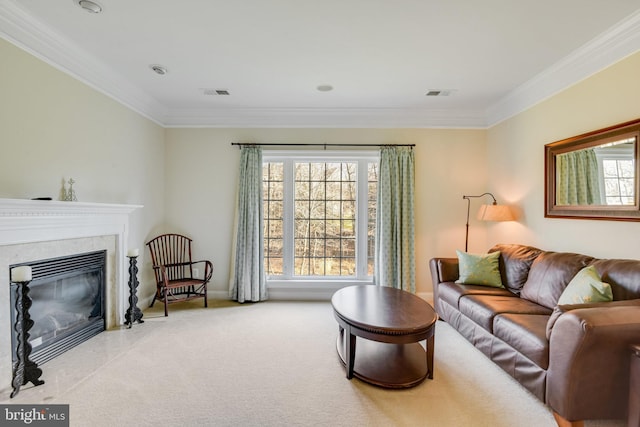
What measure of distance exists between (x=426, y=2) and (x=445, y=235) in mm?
3149

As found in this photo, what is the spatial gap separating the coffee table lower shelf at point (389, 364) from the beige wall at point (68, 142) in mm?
2987

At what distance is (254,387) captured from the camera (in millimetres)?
2174

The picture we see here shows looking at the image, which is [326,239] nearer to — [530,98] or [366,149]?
[366,149]

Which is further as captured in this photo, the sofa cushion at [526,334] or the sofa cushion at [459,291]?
the sofa cushion at [459,291]

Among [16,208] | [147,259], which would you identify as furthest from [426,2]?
[147,259]

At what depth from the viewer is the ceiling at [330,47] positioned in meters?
2.15

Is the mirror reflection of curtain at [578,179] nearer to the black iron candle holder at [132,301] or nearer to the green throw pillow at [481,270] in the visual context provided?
the green throw pillow at [481,270]

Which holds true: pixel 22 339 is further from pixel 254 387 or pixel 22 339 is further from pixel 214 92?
pixel 214 92

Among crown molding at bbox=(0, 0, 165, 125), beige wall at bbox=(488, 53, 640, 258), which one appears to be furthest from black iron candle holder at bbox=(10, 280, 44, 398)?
beige wall at bbox=(488, 53, 640, 258)

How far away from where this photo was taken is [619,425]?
5.90 ft

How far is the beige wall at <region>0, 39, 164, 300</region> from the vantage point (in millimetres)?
2230

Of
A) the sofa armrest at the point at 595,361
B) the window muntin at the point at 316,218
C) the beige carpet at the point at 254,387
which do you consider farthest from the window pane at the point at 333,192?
the sofa armrest at the point at 595,361

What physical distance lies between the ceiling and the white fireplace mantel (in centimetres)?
128

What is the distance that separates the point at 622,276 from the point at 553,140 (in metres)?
1.63
